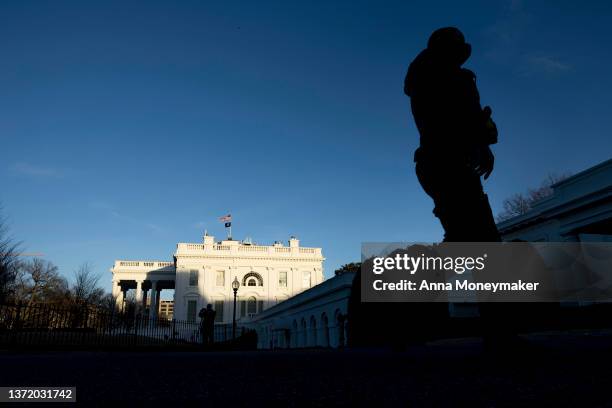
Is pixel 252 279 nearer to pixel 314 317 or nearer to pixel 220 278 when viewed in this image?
pixel 220 278

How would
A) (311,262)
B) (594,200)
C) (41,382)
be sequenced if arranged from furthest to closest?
(311,262)
(594,200)
(41,382)

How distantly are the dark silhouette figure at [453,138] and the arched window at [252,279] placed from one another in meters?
62.6

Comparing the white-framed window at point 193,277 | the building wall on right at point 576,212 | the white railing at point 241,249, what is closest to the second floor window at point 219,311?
the white-framed window at point 193,277

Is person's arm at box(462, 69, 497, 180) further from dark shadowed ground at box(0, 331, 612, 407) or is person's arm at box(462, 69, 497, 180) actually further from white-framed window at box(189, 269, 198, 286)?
white-framed window at box(189, 269, 198, 286)

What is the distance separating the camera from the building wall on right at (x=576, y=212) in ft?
74.6

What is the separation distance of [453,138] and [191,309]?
206ft

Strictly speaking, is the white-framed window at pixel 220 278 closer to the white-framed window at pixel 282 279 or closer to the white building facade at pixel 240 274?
the white building facade at pixel 240 274

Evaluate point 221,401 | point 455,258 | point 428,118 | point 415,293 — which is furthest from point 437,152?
→ point 221,401

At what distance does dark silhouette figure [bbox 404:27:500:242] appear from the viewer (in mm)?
2297

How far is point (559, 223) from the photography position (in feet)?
87.3

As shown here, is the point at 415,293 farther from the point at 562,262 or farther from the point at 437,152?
the point at 562,262

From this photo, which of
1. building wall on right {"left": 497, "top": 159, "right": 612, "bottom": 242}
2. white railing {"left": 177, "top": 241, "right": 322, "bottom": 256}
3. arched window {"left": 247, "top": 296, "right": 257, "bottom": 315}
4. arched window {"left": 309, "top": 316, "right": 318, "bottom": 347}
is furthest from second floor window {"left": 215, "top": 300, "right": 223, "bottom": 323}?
building wall on right {"left": 497, "top": 159, "right": 612, "bottom": 242}

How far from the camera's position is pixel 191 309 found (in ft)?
199

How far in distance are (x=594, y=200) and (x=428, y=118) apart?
2531 centimetres
